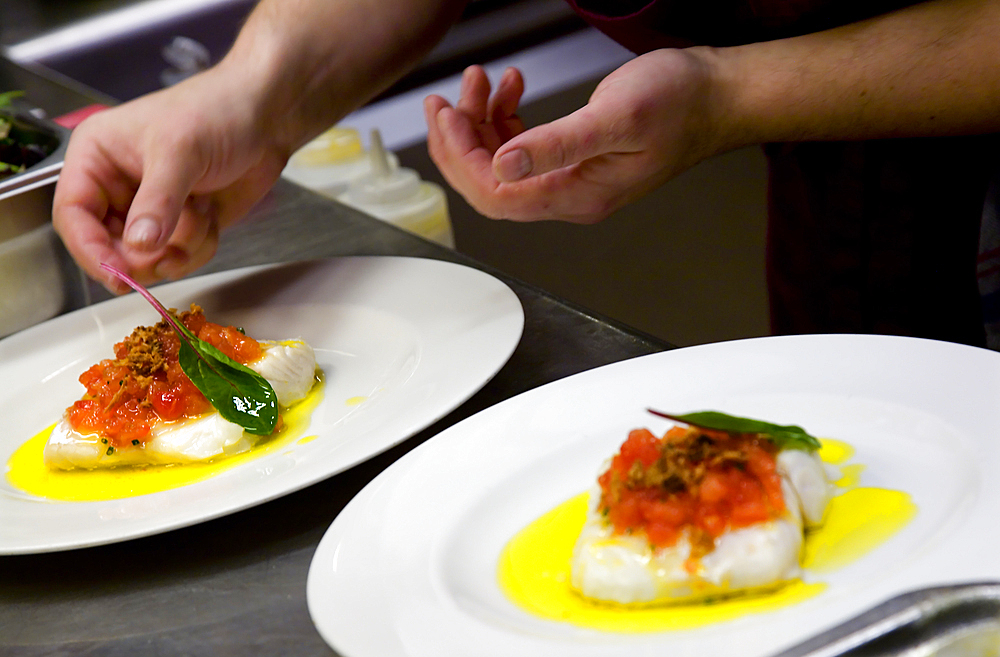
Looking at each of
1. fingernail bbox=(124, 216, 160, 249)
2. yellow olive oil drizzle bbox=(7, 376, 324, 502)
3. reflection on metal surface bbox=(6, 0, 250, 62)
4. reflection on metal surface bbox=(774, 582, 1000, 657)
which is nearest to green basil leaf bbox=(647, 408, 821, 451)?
reflection on metal surface bbox=(774, 582, 1000, 657)

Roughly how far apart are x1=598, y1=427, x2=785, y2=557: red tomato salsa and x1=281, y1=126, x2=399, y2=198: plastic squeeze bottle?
6.42 feet

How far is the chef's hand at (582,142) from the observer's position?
3.54 feet

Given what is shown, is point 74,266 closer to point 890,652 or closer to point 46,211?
point 46,211

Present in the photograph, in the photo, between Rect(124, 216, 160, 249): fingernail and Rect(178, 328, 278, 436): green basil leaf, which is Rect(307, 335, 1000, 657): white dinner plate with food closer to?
Rect(178, 328, 278, 436): green basil leaf

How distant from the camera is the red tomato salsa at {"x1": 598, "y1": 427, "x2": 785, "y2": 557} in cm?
75

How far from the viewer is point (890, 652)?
0.50 m

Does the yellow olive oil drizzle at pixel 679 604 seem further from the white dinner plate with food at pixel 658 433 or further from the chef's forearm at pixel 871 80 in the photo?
the chef's forearm at pixel 871 80

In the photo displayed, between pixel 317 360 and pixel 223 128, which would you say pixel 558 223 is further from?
pixel 317 360

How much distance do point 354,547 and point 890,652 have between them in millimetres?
431

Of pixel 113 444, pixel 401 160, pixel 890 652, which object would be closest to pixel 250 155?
pixel 113 444

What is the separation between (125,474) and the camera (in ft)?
3.77

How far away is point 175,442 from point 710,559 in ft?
2.31

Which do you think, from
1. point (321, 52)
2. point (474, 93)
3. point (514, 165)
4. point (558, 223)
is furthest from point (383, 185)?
point (558, 223)

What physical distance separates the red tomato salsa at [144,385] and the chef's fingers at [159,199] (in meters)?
0.12
